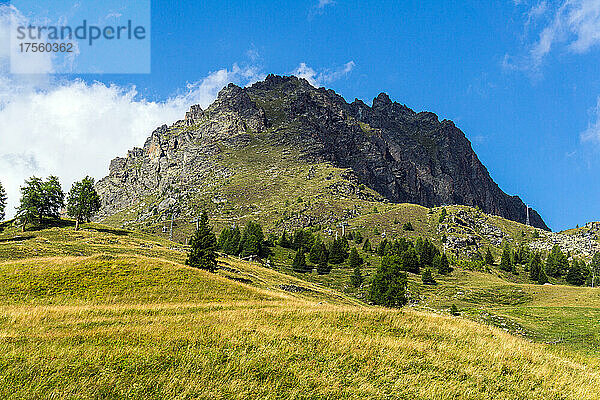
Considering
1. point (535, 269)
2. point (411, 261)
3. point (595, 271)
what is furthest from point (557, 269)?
point (411, 261)

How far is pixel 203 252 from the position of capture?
53.6 metres

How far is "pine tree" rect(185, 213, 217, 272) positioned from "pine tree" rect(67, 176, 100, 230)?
55995mm

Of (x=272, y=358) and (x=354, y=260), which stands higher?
(x=272, y=358)

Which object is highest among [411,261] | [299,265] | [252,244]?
[252,244]

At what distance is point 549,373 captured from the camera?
13.0m

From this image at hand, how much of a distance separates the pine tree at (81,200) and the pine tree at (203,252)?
5600 centimetres

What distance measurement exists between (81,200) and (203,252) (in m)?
61.8

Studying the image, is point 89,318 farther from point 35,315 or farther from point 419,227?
point 419,227

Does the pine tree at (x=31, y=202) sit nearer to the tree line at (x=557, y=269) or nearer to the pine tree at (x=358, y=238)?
the pine tree at (x=358, y=238)

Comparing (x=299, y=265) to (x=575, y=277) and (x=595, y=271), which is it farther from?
(x=595, y=271)

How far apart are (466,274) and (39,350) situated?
13044cm

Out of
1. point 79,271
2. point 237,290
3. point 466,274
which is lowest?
point 466,274

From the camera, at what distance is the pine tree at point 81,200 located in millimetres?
95312

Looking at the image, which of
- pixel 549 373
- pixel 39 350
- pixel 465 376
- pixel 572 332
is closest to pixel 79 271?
pixel 39 350
